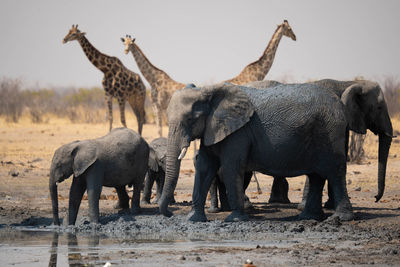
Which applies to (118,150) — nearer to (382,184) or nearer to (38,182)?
(382,184)

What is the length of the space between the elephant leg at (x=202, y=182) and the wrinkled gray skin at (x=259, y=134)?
0.02 m

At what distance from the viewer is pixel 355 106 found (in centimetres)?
1232

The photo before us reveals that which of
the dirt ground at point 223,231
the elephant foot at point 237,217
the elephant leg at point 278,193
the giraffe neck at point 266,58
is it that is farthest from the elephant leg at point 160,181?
the giraffe neck at point 266,58

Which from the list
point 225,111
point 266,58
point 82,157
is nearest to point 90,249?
point 82,157

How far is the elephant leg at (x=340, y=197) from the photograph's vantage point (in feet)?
37.1

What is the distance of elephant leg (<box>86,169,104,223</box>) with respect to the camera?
38.0 ft

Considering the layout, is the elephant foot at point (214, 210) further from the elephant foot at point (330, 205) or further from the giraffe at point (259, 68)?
the giraffe at point (259, 68)

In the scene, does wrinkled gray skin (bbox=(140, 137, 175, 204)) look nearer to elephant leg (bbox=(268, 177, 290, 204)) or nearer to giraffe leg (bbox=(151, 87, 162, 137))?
elephant leg (bbox=(268, 177, 290, 204))

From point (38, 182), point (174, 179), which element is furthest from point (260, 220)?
point (38, 182)

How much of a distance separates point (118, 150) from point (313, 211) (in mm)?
2985

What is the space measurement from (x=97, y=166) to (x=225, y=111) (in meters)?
2.07

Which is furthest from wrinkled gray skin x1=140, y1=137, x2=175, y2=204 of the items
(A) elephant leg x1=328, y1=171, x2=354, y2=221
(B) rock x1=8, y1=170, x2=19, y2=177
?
(B) rock x1=8, y1=170, x2=19, y2=177

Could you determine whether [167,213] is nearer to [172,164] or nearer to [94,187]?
[172,164]

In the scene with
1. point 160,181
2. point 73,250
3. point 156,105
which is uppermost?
point 156,105
